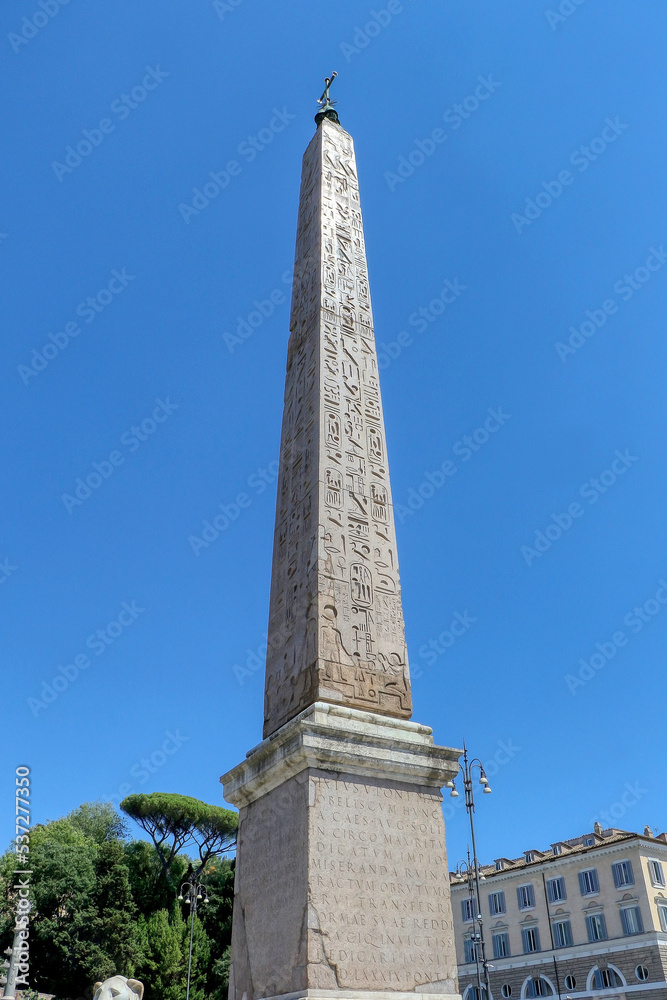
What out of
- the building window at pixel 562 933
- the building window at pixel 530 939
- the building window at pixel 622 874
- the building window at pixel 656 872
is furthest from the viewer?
the building window at pixel 530 939

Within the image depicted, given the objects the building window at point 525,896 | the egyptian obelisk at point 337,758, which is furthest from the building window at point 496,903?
the egyptian obelisk at point 337,758

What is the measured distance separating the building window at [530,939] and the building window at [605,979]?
127 inches

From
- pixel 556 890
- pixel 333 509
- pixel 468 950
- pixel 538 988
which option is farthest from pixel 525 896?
pixel 333 509

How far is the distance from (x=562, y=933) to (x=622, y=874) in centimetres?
442

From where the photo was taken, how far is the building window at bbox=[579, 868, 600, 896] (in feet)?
115

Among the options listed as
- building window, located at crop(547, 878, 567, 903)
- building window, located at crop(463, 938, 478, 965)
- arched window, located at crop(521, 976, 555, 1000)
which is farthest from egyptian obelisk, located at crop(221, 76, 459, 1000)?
building window, located at crop(463, 938, 478, 965)

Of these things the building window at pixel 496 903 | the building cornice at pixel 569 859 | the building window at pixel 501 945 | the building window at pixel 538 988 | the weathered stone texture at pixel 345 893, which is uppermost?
the building cornice at pixel 569 859

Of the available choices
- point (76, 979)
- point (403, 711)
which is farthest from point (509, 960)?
point (403, 711)

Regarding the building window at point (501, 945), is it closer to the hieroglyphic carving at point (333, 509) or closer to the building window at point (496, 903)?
the building window at point (496, 903)

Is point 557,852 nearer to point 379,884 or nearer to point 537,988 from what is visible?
point 537,988

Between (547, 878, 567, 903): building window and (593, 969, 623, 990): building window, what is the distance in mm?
3221

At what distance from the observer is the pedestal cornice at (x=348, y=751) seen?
448cm

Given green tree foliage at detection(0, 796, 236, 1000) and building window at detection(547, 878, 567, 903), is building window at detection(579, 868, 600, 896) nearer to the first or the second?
building window at detection(547, 878, 567, 903)

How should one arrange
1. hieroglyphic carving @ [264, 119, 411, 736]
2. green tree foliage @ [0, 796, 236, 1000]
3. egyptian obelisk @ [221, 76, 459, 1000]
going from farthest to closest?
green tree foliage @ [0, 796, 236, 1000] < hieroglyphic carving @ [264, 119, 411, 736] < egyptian obelisk @ [221, 76, 459, 1000]
